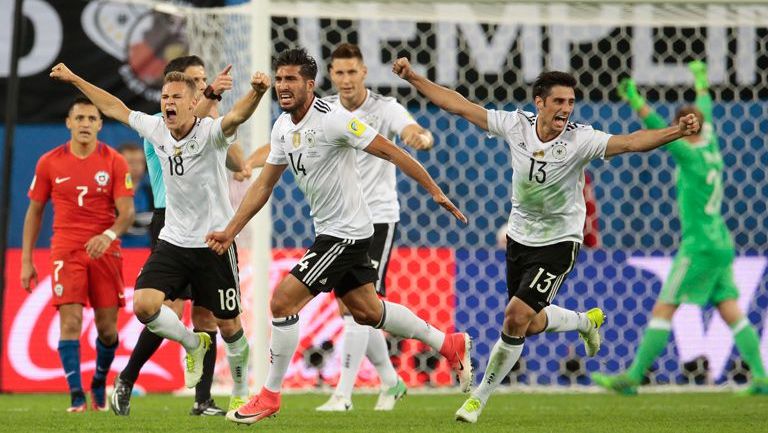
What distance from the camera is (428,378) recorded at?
36.9ft

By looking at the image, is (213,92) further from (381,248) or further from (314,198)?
(381,248)

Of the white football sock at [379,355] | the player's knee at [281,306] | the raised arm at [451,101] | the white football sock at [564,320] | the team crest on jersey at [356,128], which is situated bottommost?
the white football sock at [379,355]

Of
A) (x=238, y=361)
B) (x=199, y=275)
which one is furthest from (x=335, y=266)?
(x=238, y=361)

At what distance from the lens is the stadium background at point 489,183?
11227 millimetres

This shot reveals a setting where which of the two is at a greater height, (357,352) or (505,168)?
(505,168)

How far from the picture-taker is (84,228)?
355 inches

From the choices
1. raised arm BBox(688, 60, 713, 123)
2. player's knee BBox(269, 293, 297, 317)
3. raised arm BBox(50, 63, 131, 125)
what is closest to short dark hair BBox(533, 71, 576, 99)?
player's knee BBox(269, 293, 297, 317)

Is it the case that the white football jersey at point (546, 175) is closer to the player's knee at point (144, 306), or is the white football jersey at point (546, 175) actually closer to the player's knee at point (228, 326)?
the player's knee at point (228, 326)

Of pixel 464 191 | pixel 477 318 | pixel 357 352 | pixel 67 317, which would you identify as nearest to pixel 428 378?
pixel 477 318

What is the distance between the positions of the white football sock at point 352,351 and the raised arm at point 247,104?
5.97ft

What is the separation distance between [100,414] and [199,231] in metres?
1.46

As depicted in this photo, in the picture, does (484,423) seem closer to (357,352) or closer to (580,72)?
(357,352)

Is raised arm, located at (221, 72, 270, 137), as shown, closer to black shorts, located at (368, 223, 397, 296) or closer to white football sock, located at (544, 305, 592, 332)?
black shorts, located at (368, 223, 397, 296)

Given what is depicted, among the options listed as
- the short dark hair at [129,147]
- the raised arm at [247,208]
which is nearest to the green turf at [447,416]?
the raised arm at [247,208]
